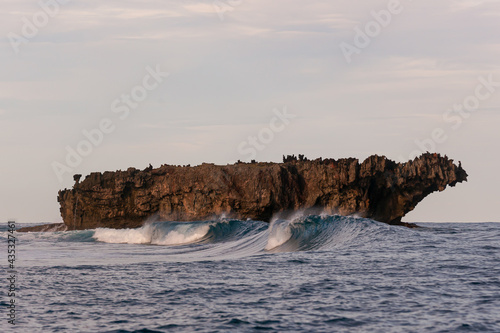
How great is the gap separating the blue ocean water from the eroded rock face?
35.4 meters

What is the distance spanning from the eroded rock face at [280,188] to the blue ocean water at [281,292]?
116 ft

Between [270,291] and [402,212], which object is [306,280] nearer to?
[270,291]

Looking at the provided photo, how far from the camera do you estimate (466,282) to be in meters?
15.1

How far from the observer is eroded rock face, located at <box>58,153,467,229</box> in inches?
2356

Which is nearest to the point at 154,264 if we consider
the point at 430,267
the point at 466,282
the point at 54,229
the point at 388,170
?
the point at 430,267

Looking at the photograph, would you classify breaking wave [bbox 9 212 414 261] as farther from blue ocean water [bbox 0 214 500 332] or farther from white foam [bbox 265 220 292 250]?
blue ocean water [bbox 0 214 500 332]

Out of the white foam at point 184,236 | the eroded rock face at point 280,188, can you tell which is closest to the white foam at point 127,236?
the white foam at point 184,236

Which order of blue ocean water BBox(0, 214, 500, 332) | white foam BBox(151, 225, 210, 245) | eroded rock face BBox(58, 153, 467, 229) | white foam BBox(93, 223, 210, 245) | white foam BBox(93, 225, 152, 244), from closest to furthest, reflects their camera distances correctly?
blue ocean water BBox(0, 214, 500, 332) → white foam BBox(151, 225, 210, 245) → white foam BBox(93, 223, 210, 245) → white foam BBox(93, 225, 152, 244) → eroded rock face BBox(58, 153, 467, 229)

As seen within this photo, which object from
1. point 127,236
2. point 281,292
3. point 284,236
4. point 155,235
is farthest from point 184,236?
point 281,292

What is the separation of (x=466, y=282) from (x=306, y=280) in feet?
13.2

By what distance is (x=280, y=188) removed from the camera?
60875mm

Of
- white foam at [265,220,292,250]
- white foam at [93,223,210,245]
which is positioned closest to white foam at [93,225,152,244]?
white foam at [93,223,210,245]

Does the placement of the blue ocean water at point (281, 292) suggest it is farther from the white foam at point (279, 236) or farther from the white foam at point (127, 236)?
the white foam at point (127, 236)

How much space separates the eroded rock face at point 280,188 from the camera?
196 ft
